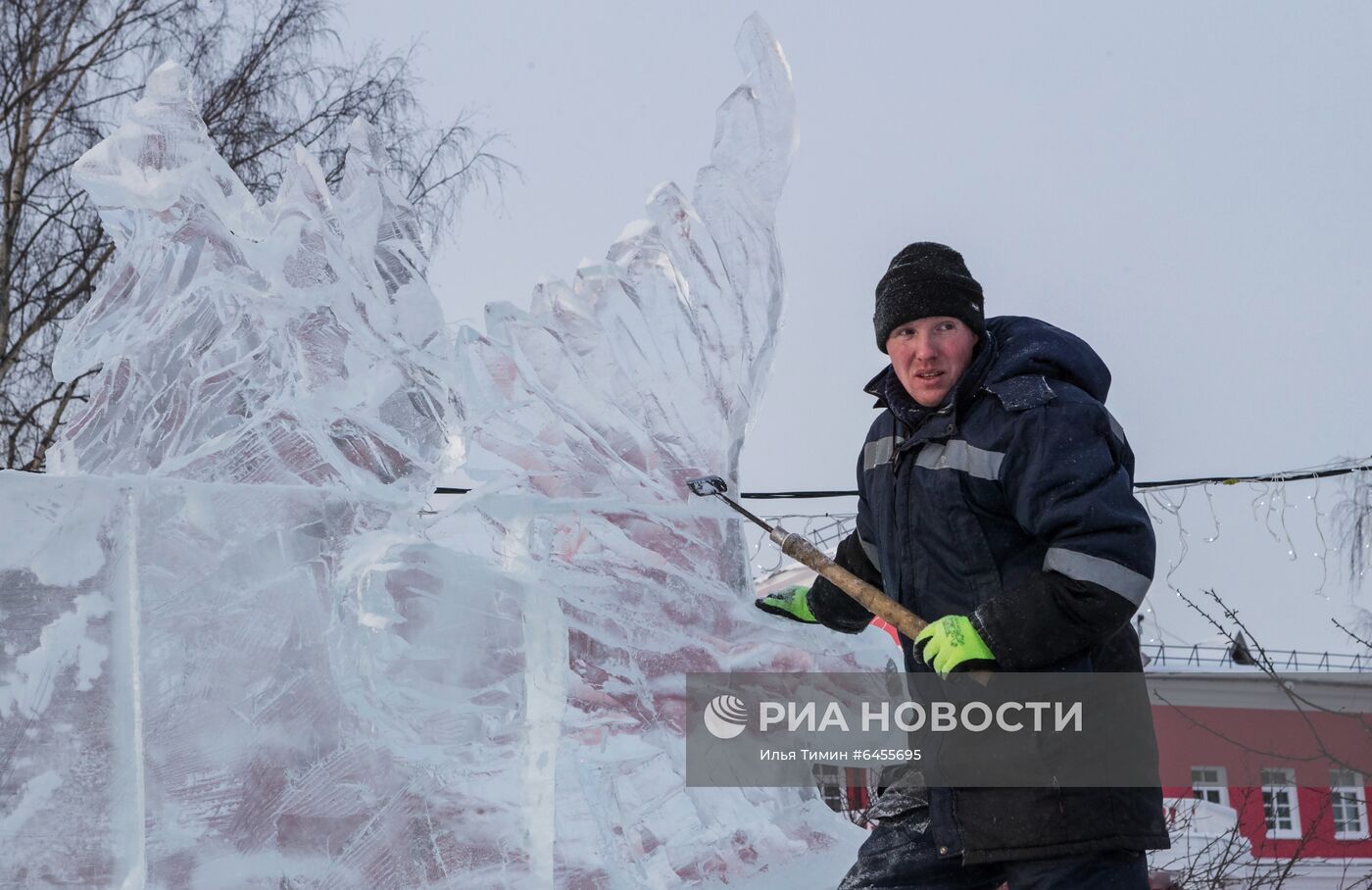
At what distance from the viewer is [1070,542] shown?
2.00 meters

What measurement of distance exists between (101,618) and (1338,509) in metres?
7.32

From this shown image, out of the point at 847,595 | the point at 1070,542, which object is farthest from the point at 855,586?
the point at 1070,542

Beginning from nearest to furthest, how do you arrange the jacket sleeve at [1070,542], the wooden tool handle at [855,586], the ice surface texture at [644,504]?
the jacket sleeve at [1070,542], the wooden tool handle at [855,586], the ice surface texture at [644,504]

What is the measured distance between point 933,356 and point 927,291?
0.38 feet

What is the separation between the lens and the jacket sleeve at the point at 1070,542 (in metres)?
1.98

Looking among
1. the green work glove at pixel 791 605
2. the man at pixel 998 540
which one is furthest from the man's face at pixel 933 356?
the green work glove at pixel 791 605

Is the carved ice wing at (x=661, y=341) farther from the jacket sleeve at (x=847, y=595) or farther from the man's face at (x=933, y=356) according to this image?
the man's face at (x=933, y=356)

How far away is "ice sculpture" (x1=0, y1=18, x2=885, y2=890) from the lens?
2447 mm

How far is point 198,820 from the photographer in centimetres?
245

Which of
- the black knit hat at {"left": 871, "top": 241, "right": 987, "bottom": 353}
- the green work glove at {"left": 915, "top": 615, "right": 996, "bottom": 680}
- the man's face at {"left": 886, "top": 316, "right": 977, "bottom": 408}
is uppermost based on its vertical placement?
the black knit hat at {"left": 871, "top": 241, "right": 987, "bottom": 353}

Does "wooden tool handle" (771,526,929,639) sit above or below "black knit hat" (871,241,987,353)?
below

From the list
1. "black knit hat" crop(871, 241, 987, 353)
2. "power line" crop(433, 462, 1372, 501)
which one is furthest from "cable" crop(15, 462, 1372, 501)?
"black knit hat" crop(871, 241, 987, 353)

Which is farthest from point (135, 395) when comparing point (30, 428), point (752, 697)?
point (30, 428)

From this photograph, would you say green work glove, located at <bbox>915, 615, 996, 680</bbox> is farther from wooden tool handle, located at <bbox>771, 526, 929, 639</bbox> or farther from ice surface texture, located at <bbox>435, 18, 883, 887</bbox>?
ice surface texture, located at <bbox>435, 18, 883, 887</bbox>
